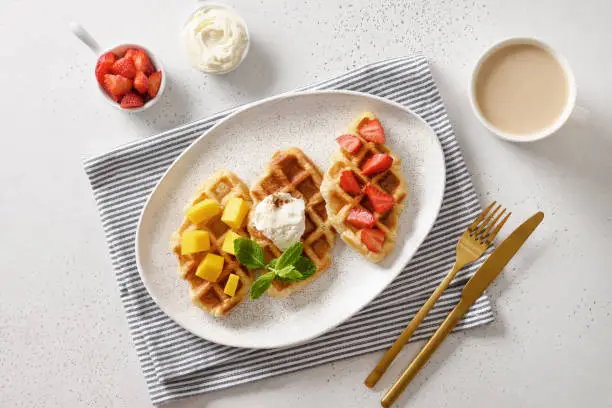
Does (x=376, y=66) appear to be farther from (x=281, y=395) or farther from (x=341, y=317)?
(x=281, y=395)

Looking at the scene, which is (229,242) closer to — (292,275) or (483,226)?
(292,275)

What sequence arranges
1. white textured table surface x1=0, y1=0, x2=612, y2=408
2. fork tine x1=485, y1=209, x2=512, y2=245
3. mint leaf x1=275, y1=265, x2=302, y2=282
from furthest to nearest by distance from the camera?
white textured table surface x1=0, y1=0, x2=612, y2=408, fork tine x1=485, y1=209, x2=512, y2=245, mint leaf x1=275, y1=265, x2=302, y2=282

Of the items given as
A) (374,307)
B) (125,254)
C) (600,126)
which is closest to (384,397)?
(374,307)

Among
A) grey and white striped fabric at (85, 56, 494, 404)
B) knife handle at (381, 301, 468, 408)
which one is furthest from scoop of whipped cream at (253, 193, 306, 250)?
knife handle at (381, 301, 468, 408)

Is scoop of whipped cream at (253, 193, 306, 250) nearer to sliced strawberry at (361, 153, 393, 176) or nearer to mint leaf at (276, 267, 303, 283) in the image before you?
mint leaf at (276, 267, 303, 283)

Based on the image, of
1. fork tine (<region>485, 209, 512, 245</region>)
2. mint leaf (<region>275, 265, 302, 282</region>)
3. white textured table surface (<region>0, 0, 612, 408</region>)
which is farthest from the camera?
white textured table surface (<region>0, 0, 612, 408</region>)

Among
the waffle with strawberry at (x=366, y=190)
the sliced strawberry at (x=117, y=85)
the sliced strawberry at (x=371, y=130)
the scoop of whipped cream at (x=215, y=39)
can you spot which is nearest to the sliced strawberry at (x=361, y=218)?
the waffle with strawberry at (x=366, y=190)

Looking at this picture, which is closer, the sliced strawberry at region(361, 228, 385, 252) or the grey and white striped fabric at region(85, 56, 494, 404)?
the sliced strawberry at region(361, 228, 385, 252)

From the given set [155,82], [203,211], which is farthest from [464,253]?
[155,82]
